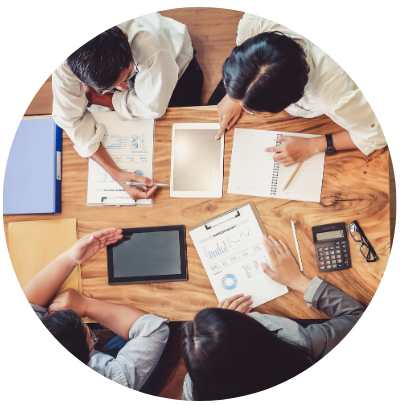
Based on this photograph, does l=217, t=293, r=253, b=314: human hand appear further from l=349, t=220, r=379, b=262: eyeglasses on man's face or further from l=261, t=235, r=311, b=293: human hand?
l=349, t=220, r=379, b=262: eyeglasses on man's face

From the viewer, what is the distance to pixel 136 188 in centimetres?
109

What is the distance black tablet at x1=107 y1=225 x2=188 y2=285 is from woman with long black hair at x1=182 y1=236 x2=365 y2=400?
177 mm

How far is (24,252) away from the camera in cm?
111

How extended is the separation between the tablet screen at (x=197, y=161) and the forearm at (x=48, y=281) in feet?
1.52

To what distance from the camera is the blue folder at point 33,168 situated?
1106 millimetres

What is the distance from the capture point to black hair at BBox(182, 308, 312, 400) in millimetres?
888

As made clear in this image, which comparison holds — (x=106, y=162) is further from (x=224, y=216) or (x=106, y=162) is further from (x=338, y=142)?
(x=338, y=142)

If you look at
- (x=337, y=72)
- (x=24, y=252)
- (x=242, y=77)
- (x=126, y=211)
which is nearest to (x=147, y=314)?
(x=126, y=211)

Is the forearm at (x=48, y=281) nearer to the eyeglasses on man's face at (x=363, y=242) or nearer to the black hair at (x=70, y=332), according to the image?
the black hair at (x=70, y=332)

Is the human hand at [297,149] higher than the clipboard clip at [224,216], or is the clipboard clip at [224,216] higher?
the human hand at [297,149]

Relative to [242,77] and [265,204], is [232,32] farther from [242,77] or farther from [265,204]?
[265,204]

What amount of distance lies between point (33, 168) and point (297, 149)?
0.92 meters

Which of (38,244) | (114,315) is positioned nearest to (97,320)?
(114,315)


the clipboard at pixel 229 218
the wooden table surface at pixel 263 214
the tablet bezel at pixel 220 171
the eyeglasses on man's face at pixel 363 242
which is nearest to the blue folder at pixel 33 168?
the wooden table surface at pixel 263 214
